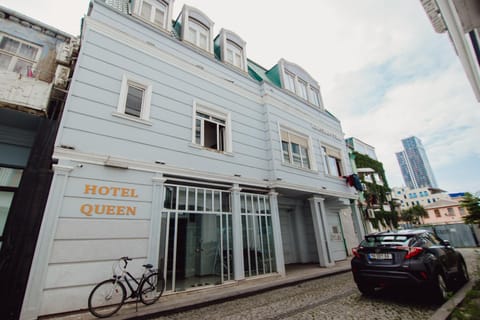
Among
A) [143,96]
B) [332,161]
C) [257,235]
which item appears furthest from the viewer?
[332,161]

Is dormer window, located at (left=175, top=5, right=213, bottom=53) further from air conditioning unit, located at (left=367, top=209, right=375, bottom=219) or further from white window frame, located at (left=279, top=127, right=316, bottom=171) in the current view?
air conditioning unit, located at (left=367, top=209, right=375, bottom=219)

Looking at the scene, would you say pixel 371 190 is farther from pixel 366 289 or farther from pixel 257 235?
pixel 366 289

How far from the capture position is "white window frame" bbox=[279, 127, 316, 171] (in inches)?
389

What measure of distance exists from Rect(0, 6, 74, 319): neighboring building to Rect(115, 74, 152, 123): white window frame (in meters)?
1.66

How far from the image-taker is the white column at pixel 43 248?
3896mm

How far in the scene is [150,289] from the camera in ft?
16.3

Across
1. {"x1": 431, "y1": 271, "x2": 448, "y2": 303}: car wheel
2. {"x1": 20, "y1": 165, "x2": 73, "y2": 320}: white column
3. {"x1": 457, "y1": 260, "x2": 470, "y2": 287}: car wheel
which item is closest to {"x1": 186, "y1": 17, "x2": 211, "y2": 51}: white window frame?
{"x1": 20, "y1": 165, "x2": 73, "y2": 320}: white column

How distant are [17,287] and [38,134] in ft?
12.2

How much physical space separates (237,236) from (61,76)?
24.0ft

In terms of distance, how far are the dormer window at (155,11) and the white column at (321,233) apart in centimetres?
990

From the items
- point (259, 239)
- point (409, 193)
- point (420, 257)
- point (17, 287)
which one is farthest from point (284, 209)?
point (409, 193)

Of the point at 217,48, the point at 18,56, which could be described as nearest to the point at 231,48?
the point at 217,48

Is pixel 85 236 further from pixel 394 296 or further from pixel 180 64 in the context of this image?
pixel 394 296

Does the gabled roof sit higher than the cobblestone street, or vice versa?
the gabled roof
